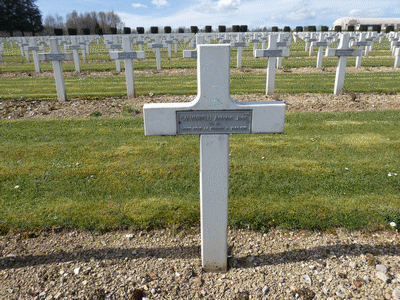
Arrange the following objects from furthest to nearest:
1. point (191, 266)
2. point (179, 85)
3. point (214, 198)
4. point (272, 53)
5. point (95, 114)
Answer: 1. point (179, 85)
2. point (272, 53)
3. point (95, 114)
4. point (191, 266)
5. point (214, 198)

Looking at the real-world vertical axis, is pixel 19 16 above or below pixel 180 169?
above

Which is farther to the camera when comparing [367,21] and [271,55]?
[367,21]

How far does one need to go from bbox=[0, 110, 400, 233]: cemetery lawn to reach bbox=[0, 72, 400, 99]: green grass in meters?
4.12

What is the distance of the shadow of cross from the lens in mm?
2408

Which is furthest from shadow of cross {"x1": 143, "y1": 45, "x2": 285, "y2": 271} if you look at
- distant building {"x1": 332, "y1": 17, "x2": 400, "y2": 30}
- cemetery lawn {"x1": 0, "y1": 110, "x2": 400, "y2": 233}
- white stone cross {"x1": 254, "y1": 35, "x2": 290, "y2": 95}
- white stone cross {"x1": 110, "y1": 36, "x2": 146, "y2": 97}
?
distant building {"x1": 332, "y1": 17, "x2": 400, "y2": 30}

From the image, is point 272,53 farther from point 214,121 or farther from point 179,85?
point 214,121

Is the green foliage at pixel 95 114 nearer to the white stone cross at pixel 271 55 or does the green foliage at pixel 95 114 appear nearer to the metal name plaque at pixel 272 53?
the white stone cross at pixel 271 55

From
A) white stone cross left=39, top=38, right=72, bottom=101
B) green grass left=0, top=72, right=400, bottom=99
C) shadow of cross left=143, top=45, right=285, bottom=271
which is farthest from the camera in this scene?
green grass left=0, top=72, right=400, bottom=99

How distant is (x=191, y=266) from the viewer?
314cm

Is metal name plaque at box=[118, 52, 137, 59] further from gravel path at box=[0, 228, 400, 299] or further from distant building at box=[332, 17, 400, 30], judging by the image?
distant building at box=[332, 17, 400, 30]

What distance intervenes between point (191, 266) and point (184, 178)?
188 cm

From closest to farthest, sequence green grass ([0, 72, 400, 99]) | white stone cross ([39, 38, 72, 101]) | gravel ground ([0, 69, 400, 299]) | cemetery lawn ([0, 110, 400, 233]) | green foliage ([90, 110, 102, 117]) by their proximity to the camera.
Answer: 1. gravel ground ([0, 69, 400, 299])
2. cemetery lawn ([0, 110, 400, 233])
3. green foliage ([90, 110, 102, 117])
4. white stone cross ([39, 38, 72, 101])
5. green grass ([0, 72, 400, 99])

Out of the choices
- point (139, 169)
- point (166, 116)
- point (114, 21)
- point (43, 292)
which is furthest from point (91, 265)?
point (114, 21)

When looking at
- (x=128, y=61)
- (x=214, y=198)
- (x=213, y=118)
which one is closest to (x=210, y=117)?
(x=213, y=118)
